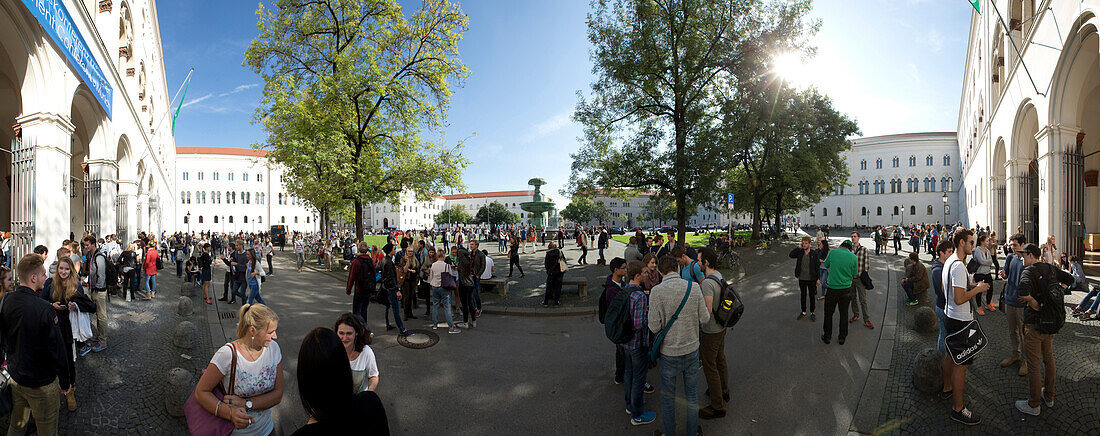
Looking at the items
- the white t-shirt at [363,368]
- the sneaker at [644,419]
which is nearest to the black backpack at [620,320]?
the sneaker at [644,419]

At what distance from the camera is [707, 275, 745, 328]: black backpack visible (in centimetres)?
438

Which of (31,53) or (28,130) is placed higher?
(31,53)

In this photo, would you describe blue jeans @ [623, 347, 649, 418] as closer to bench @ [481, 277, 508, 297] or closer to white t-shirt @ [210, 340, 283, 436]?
white t-shirt @ [210, 340, 283, 436]

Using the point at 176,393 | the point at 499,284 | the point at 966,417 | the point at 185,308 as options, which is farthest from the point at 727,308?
the point at 185,308

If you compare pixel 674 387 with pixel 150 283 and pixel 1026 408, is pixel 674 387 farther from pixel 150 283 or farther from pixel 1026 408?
pixel 150 283

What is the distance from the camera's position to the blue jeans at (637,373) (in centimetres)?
428

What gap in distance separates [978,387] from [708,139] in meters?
14.4

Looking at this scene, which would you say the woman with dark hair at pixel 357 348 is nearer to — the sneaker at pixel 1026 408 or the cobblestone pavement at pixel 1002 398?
the cobblestone pavement at pixel 1002 398

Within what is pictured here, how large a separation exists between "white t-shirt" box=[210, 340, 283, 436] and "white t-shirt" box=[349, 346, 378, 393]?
50 centimetres

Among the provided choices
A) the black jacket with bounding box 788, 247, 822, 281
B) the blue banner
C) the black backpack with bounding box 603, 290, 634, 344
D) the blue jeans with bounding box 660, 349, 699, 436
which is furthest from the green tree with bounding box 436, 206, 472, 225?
the blue jeans with bounding box 660, 349, 699, 436

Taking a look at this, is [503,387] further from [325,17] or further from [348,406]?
[325,17]

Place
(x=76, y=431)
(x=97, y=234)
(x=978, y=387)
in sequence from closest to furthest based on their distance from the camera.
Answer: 1. (x=76, y=431)
2. (x=978, y=387)
3. (x=97, y=234)

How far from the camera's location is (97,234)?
12266mm

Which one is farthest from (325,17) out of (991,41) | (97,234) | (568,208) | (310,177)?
(568,208)
